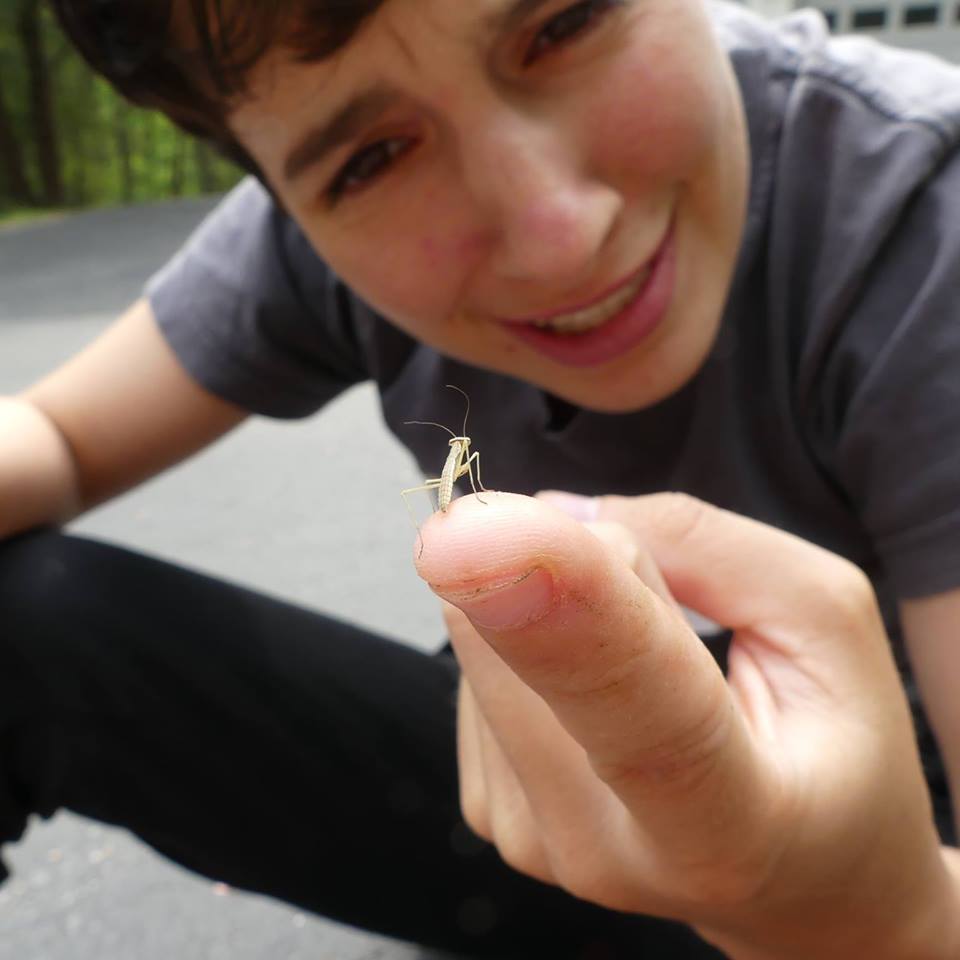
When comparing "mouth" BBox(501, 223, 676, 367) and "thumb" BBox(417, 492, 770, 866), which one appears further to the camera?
"mouth" BBox(501, 223, 676, 367)

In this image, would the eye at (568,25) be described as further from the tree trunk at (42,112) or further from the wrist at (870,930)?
the tree trunk at (42,112)

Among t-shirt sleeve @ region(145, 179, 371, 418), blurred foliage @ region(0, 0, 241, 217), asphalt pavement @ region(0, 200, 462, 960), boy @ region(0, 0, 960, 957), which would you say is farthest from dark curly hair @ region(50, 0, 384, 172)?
blurred foliage @ region(0, 0, 241, 217)

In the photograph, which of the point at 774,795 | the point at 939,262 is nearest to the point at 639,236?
the point at 939,262

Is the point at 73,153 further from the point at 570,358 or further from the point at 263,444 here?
the point at 570,358

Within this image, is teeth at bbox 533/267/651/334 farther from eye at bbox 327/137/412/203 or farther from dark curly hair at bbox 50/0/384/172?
dark curly hair at bbox 50/0/384/172

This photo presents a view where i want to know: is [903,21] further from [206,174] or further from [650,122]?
[206,174]

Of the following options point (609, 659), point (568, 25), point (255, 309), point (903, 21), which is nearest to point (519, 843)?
point (609, 659)
